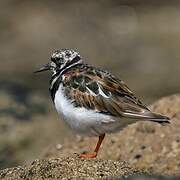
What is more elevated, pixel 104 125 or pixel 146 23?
pixel 104 125

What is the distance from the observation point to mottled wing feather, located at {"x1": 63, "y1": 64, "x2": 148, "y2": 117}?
8.90m

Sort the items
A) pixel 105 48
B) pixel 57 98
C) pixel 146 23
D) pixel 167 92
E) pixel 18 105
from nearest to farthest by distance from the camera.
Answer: pixel 57 98
pixel 18 105
pixel 167 92
pixel 105 48
pixel 146 23

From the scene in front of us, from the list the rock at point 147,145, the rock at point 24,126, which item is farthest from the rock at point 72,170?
the rock at point 24,126

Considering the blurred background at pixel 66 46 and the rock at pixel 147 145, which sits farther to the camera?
the blurred background at pixel 66 46

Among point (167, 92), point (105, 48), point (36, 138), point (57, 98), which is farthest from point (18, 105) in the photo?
point (105, 48)

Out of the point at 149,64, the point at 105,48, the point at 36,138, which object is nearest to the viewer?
the point at 36,138

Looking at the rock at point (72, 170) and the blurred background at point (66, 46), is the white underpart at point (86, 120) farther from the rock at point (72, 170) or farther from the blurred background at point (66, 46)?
the blurred background at point (66, 46)

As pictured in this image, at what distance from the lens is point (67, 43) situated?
82.6ft

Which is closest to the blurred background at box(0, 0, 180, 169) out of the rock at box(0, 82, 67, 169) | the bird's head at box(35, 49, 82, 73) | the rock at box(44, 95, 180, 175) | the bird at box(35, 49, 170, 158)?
the rock at box(0, 82, 67, 169)

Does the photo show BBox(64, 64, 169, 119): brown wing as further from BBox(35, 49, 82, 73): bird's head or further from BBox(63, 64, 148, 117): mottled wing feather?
BBox(35, 49, 82, 73): bird's head

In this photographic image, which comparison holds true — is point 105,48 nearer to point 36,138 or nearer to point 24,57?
point 24,57

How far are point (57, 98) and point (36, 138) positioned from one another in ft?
17.0

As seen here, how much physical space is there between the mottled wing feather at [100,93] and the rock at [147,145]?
153 cm

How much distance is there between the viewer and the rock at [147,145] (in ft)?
34.8
